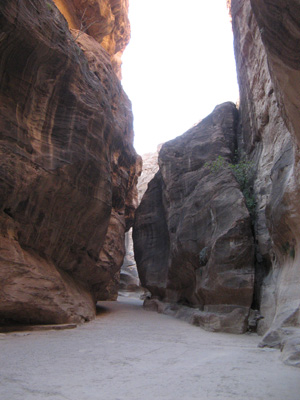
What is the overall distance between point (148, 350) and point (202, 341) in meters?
1.84

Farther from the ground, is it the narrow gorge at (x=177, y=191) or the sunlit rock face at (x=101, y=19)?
the sunlit rock face at (x=101, y=19)

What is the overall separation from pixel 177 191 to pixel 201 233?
3.89 meters

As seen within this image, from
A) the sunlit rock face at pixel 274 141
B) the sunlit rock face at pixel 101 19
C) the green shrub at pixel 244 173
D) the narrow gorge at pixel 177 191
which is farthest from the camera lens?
the sunlit rock face at pixel 101 19

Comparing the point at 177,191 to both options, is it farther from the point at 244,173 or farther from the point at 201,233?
the point at 244,173

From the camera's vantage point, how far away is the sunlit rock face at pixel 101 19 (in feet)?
55.7

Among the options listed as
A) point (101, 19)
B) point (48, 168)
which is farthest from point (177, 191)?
point (101, 19)

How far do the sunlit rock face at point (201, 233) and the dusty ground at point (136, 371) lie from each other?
315 cm

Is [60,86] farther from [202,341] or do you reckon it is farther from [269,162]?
[202,341]

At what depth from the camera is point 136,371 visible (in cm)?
391

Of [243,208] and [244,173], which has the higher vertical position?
[244,173]

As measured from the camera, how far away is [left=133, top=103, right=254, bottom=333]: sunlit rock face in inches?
369

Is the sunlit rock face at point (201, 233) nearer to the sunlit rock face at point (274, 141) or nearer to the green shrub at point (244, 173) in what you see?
the green shrub at point (244, 173)

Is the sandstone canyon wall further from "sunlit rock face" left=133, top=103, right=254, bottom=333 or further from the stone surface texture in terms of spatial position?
the stone surface texture

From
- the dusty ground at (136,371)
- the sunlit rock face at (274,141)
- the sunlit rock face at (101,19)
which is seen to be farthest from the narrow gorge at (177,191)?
the sunlit rock face at (101,19)
